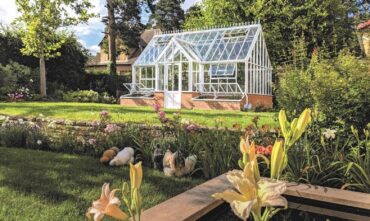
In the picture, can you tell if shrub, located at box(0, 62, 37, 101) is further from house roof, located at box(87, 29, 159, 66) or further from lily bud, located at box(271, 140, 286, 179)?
house roof, located at box(87, 29, 159, 66)

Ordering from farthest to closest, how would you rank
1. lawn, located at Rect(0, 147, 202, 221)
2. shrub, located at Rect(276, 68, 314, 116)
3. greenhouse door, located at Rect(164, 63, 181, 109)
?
1. greenhouse door, located at Rect(164, 63, 181, 109)
2. shrub, located at Rect(276, 68, 314, 116)
3. lawn, located at Rect(0, 147, 202, 221)

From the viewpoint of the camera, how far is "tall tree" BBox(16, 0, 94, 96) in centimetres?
1838

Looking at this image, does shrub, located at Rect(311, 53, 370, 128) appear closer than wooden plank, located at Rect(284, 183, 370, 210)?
No

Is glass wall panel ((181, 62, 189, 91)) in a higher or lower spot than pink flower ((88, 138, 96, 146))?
higher

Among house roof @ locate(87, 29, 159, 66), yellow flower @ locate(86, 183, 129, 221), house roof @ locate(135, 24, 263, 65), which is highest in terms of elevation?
house roof @ locate(87, 29, 159, 66)

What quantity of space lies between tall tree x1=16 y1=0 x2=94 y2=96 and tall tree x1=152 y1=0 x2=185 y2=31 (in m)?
20.0

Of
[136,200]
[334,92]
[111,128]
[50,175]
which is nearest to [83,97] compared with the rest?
[111,128]

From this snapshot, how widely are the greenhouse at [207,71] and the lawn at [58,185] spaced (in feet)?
40.2

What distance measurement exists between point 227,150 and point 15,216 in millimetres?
2192

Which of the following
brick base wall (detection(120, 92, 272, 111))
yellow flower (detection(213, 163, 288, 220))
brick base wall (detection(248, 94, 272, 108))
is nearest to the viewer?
yellow flower (detection(213, 163, 288, 220))

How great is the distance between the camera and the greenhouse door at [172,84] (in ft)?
62.9

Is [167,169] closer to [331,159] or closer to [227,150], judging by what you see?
[227,150]

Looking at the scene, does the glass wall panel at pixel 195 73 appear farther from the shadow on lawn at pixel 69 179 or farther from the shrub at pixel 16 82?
the shadow on lawn at pixel 69 179

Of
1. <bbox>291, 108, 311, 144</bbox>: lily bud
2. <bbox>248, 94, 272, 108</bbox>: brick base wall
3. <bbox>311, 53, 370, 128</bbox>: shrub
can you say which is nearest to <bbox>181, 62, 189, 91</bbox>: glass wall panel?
<bbox>248, 94, 272, 108</bbox>: brick base wall
